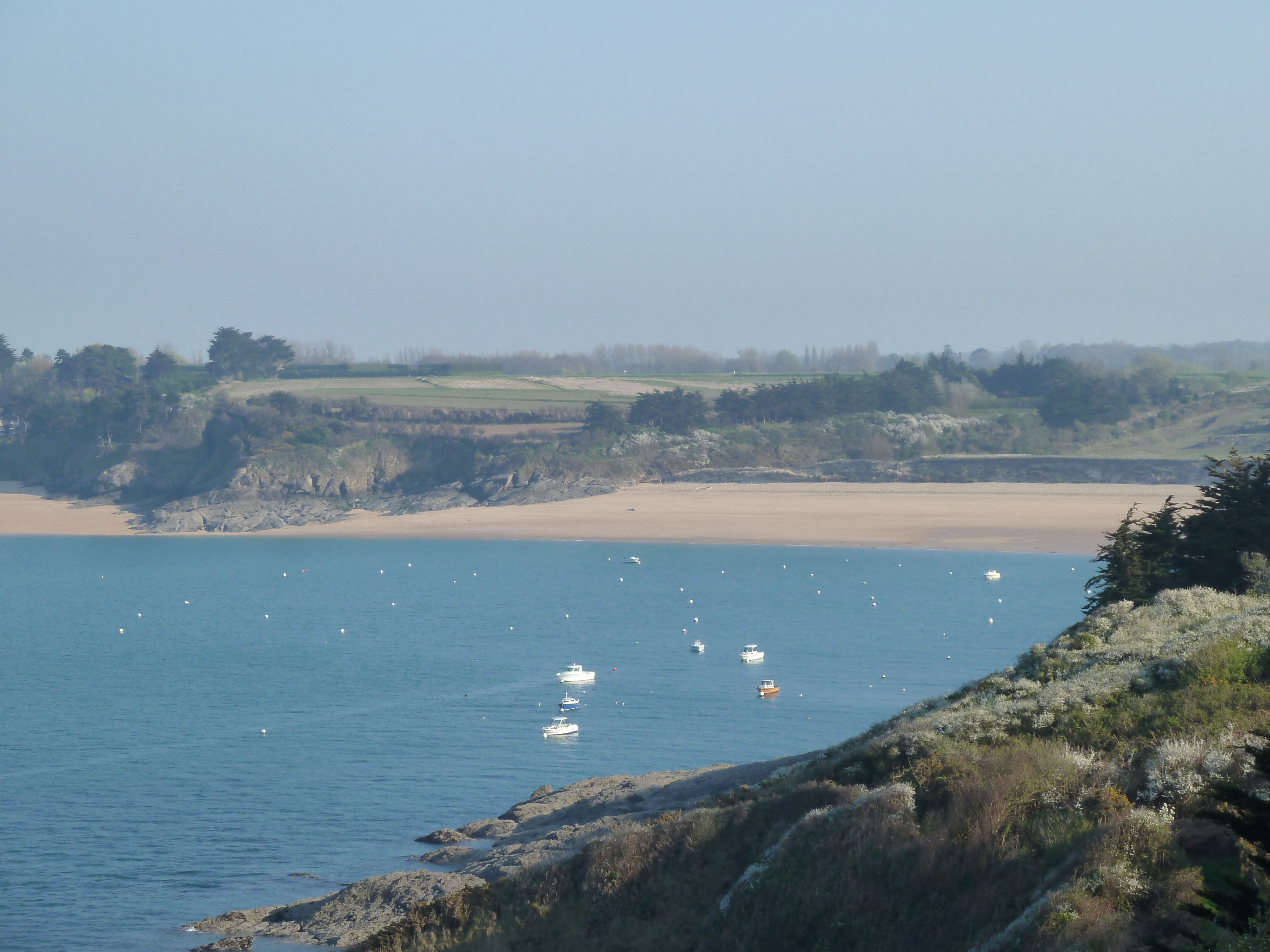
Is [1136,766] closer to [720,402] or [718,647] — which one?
[718,647]

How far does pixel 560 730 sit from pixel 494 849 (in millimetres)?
13000

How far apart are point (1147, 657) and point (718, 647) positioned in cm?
3673

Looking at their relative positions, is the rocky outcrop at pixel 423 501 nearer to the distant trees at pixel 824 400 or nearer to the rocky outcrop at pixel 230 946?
the distant trees at pixel 824 400

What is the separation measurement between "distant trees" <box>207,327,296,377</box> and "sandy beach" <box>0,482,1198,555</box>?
49376 mm

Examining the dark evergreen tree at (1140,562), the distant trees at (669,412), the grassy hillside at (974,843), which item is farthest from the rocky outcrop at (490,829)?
the distant trees at (669,412)

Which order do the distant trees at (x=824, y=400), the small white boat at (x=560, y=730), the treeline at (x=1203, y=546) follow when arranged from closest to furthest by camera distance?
the treeline at (x=1203, y=546) < the small white boat at (x=560, y=730) < the distant trees at (x=824, y=400)

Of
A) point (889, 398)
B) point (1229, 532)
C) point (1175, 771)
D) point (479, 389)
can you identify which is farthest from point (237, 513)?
point (1175, 771)

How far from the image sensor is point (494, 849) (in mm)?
26547

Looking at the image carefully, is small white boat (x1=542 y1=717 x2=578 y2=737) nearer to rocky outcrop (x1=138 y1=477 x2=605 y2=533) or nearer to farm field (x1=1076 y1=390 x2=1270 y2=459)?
rocky outcrop (x1=138 y1=477 x2=605 y2=533)

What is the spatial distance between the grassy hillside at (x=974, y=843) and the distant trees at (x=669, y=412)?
10856 cm

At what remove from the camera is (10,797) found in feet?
110

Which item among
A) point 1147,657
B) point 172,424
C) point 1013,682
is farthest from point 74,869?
point 172,424

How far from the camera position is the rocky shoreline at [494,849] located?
22.9 meters

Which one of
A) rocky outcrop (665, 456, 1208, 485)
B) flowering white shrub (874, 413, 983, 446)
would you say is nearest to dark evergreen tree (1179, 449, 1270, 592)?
rocky outcrop (665, 456, 1208, 485)
